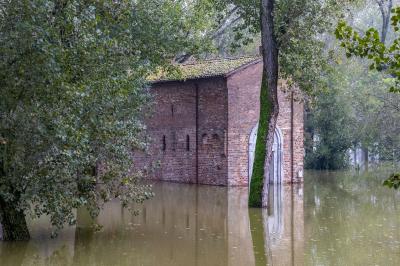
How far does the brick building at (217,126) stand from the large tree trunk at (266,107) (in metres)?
7.70

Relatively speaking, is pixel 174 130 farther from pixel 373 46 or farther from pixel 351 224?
pixel 373 46

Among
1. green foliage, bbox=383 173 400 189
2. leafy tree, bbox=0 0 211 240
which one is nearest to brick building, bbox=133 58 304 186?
leafy tree, bbox=0 0 211 240

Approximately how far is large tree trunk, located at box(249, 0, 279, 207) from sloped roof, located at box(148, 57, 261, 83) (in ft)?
25.1

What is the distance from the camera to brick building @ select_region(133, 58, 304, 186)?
98.3 feet

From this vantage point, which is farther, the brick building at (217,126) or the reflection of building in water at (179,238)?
the brick building at (217,126)

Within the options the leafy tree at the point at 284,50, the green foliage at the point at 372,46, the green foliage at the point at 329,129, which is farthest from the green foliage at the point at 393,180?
the green foliage at the point at 329,129

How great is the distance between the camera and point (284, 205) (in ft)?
75.8

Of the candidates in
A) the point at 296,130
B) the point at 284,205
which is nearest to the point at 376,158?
the point at 296,130

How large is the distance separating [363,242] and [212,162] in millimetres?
15902

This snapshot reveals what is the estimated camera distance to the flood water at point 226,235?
1298cm

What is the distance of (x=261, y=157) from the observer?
21875 millimetres

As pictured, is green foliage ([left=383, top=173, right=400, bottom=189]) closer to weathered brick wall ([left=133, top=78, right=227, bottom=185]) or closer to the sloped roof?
the sloped roof

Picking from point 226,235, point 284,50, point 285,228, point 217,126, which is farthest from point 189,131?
point 226,235

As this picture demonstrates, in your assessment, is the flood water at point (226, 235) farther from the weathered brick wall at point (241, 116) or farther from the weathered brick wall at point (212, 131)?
the weathered brick wall at point (212, 131)
